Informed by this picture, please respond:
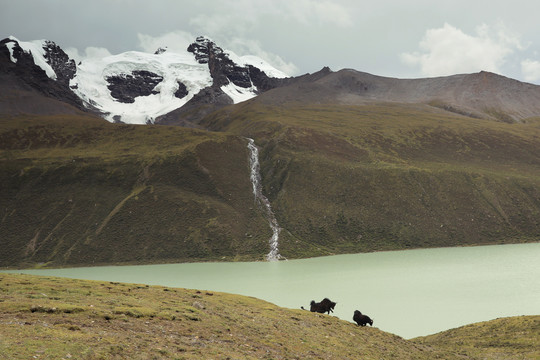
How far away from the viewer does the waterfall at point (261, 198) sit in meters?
107

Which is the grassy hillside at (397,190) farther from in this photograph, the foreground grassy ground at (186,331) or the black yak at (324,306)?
the foreground grassy ground at (186,331)

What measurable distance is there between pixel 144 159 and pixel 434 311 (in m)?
122

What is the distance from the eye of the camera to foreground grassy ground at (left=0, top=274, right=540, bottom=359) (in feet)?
62.0

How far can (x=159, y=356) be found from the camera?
18.6m

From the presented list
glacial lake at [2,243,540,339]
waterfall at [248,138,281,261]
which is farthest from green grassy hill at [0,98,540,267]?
glacial lake at [2,243,540,339]

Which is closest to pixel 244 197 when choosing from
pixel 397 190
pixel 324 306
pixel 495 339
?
pixel 397 190

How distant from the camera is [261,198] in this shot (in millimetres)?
136500

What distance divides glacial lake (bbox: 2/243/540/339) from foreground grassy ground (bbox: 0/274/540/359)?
366 inches

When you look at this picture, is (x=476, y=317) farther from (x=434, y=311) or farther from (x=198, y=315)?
(x=198, y=315)

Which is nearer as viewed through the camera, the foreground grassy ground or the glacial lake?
the foreground grassy ground

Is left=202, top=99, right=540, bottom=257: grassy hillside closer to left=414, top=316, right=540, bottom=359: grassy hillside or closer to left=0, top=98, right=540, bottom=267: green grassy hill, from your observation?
left=0, top=98, right=540, bottom=267: green grassy hill

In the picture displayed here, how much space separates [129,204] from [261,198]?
38.8 metres

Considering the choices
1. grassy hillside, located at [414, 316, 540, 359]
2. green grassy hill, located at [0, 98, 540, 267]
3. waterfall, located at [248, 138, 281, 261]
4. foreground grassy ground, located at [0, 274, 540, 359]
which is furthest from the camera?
green grassy hill, located at [0, 98, 540, 267]

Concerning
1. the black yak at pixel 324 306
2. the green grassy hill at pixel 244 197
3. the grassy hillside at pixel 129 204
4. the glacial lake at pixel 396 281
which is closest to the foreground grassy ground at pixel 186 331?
the black yak at pixel 324 306
